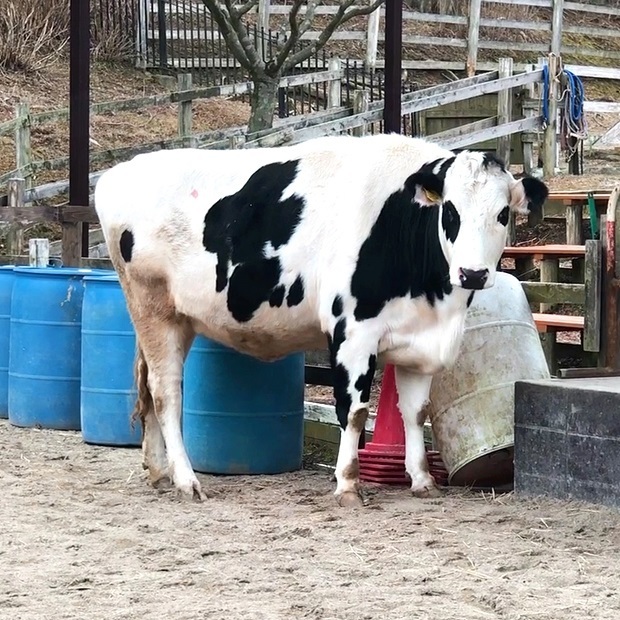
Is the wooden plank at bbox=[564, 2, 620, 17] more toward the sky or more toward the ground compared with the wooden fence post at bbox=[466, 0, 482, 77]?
more toward the sky

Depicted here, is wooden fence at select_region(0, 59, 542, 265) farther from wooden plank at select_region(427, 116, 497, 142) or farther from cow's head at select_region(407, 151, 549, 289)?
cow's head at select_region(407, 151, 549, 289)

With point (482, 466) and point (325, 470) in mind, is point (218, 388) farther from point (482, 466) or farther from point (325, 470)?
point (482, 466)

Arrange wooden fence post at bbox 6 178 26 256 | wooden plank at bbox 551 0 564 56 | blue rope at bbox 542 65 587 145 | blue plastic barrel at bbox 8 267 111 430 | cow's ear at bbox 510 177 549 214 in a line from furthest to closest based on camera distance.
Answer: wooden plank at bbox 551 0 564 56 < blue rope at bbox 542 65 587 145 < wooden fence post at bbox 6 178 26 256 < blue plastic barrel at bbox 8 267 111 430 < cow's ear at bbox 510 177 549 214

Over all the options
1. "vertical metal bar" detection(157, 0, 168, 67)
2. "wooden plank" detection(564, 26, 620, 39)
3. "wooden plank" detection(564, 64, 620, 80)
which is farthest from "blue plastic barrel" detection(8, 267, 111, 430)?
"wooden plank" detection(564, 26, 620, 39)

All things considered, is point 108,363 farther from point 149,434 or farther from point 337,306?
point 337,306

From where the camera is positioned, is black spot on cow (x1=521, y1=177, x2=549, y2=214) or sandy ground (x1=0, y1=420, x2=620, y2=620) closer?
sandy ground (x1=0, y1=420, x2=620, y2=620)

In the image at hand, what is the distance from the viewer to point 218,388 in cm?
741

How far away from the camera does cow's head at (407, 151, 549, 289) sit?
239 inches

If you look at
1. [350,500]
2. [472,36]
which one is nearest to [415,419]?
[350,500]

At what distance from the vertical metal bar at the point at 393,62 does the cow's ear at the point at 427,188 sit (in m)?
2.99

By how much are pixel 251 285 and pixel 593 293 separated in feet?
5.96

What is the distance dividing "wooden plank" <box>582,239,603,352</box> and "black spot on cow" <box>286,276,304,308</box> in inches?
59.0

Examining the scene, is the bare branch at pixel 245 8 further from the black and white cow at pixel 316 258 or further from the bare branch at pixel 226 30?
the black and white cow at pixel 316 258

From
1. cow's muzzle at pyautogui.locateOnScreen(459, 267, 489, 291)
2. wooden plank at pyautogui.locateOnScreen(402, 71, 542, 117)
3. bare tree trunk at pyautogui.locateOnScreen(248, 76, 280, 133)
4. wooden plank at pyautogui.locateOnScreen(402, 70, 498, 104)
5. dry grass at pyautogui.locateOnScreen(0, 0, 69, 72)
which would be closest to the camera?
cow's muzzle at pyautogui.locateOnScreen(459, 267, 489, 291)
